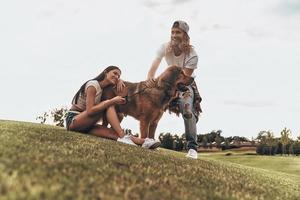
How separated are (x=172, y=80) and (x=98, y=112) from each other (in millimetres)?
2656

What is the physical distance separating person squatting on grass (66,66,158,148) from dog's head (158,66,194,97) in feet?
4.68

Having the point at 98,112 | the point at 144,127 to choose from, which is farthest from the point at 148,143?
the point at 98,112

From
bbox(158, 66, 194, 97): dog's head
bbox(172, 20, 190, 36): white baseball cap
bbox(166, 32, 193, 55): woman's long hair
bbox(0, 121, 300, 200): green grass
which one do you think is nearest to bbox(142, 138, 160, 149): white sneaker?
bbox(158, 66, 194, 97): dog's head

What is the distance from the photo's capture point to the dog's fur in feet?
45.1

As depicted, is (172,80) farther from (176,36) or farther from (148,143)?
(148,143)

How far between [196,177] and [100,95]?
6416 mm

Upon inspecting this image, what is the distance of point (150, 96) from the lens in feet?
45.7

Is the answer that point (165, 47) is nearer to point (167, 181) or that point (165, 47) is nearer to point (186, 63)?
point (186, 63)

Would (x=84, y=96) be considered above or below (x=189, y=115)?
above

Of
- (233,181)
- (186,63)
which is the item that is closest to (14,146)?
(233,181)

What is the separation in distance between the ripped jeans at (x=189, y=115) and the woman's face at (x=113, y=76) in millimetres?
2223

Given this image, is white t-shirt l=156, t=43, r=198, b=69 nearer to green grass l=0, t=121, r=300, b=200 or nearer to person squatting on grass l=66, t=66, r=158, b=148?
person squatting on grass l=66, t=66, r=158, b=148

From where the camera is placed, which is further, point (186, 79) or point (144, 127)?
point (144, 127)

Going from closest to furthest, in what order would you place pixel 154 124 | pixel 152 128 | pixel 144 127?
pixel 144 127, pixel 154 124, pixel 152 128
